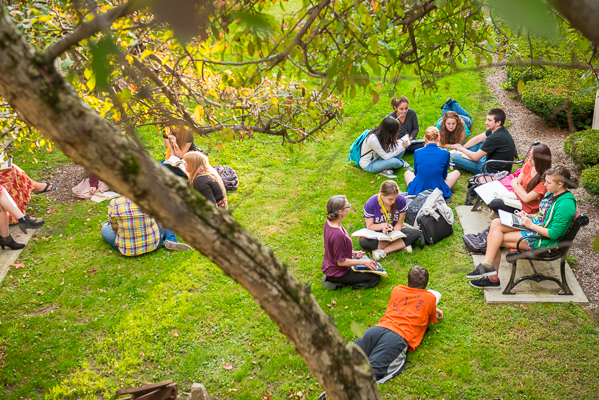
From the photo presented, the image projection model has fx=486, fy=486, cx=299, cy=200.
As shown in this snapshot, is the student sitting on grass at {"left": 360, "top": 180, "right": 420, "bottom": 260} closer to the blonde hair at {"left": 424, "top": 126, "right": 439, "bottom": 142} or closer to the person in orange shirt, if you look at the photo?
the blonde hair at {"left": 424, "top": 126, "right": 439, "bottom": 142}

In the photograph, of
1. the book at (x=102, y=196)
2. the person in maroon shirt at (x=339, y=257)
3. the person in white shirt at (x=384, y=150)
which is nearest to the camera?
the person in maroon shirt at (x=339, y=257)

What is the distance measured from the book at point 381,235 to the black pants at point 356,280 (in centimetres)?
67

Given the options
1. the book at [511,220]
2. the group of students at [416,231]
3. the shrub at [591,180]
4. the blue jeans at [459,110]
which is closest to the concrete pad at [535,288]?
the group of students at [416,231]

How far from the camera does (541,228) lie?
575cm

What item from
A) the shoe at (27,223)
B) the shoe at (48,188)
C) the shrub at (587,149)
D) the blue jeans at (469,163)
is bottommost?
the shrub at (587,149)

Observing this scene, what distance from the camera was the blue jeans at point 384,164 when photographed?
908cm

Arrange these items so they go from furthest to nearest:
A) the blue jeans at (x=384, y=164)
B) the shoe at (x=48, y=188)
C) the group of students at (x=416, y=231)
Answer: the shoe at (x=48, y=188), the blue jeans at (x=384, y=164), the group of students at (x=416, y=231)

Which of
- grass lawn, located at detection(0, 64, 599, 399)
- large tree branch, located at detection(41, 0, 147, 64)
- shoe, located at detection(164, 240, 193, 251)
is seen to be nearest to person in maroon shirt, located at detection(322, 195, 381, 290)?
grass lawn, located at detection(0, 64, 599, 399)

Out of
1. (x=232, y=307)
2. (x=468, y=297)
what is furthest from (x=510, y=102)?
(x=232, y=307)

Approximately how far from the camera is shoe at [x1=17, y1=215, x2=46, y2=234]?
8.05 meters

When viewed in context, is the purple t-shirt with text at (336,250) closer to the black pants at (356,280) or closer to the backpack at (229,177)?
the black pants at (356,280)

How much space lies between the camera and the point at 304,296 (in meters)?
2.23

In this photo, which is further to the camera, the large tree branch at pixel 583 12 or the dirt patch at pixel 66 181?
the dirt patch at pixel 66 181

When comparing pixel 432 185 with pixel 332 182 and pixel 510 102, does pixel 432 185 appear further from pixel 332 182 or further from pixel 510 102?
pixel 510 102
